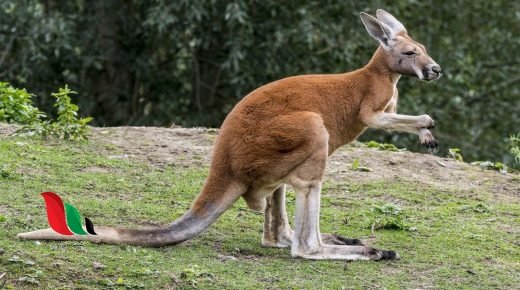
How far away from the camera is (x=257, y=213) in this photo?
307 inches

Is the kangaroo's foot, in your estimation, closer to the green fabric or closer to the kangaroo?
the kangaroo

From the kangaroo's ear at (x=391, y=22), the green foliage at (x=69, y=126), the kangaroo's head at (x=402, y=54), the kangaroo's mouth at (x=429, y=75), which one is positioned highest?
the kangaroo's ear at (x=391, y=22)

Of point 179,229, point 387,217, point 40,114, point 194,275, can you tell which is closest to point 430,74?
point 387,217

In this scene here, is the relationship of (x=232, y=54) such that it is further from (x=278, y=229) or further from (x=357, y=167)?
(x=278, y=229)

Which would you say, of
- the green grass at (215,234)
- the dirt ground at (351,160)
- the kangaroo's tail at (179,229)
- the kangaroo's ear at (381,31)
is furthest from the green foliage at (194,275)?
the dirt ground at (351,160)

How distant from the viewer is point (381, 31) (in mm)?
7297

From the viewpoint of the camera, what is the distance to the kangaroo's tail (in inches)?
245

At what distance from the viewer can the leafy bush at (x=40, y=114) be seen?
28.7 ft

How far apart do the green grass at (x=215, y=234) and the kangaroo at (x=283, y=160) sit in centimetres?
10

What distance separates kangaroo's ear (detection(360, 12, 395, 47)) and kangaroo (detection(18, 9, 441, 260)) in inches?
17.6

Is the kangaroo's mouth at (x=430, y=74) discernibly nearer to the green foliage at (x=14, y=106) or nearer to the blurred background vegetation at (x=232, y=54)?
the green foliage at (x=14, y=106)

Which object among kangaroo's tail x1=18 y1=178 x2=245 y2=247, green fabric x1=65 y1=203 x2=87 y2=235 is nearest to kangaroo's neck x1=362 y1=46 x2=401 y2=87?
kangaroo's tail x1=18 y1=178 x2=245 y2=247

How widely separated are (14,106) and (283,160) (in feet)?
12.2

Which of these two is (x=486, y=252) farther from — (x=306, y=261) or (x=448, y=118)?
(x=448, y=118)
